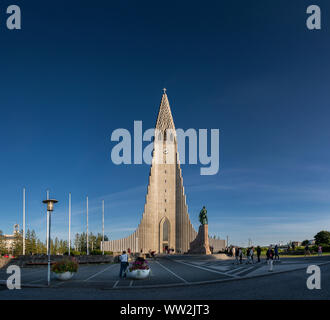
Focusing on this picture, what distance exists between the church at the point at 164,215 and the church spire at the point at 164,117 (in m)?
4.19

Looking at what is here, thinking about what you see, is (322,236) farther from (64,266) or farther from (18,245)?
(18,245)

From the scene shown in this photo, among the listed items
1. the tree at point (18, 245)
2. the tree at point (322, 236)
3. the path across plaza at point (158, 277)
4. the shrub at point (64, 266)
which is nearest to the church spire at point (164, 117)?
the tree at point (322, 236)

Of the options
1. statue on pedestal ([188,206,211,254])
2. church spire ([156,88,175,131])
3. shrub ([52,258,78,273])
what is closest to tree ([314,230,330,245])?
statue on pedestal ([188,206,211,254])

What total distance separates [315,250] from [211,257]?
16238 millimetres

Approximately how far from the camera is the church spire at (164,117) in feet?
269

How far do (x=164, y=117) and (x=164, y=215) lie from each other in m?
24.4

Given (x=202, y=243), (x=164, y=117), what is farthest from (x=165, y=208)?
(x=202, y=243)

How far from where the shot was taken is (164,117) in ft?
272

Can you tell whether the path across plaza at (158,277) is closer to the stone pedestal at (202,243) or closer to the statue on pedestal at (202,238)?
the statue on pedestal at (202,238)

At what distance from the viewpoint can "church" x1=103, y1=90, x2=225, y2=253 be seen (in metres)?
73.2

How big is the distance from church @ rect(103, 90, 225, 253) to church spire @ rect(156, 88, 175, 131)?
4185 millimetres
